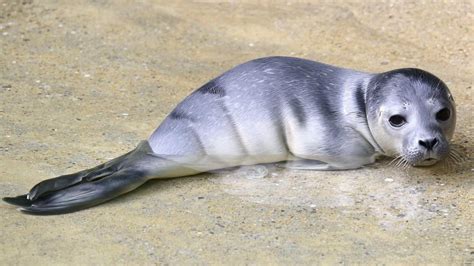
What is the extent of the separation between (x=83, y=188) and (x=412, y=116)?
1.43m

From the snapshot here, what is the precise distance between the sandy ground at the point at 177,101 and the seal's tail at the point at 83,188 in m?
0.05

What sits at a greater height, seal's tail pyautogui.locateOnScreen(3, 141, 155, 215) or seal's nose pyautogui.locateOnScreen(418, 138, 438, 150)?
seal's nose pyautogui.locateOnScreen(418, 138, 438, 150)

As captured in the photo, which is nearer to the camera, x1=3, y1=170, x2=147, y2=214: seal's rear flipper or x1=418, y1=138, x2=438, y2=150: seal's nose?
x1=3, y1=170, x2=147, y2=214: seal's rear flipper

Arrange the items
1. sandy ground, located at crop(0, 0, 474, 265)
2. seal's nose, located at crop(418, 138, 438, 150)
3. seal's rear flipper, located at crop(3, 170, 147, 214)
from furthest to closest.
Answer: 1. seal's nose, located at crop(418, 138, 438, 150)
2. seal's rear flipper, located at crop(3, 170, 147, 214)
3. sandy ground, located at crop(0, 0, 474, 265)

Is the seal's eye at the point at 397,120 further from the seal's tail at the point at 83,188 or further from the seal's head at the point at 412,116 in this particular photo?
the seal's tail at the point at 83,188

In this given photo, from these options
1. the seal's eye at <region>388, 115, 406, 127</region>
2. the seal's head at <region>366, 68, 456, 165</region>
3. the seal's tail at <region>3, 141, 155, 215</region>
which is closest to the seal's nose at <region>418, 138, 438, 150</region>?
the seal's head at <region>366, 68, 456, 165</region>

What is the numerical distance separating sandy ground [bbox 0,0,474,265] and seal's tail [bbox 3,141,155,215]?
48mm

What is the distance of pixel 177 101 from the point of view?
5.36 meters

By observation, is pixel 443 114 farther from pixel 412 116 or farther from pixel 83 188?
pixel 83 188

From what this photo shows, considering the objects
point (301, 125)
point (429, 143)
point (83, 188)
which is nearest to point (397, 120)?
point (429, 143)

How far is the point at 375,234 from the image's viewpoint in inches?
153

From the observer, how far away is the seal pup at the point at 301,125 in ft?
14.1

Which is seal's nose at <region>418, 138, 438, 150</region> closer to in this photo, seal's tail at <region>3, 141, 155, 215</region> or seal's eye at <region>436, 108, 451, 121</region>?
seal's eye at <region>436, 108, 451, 121</region>

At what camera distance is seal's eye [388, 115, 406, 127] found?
A: 14.2 ft
